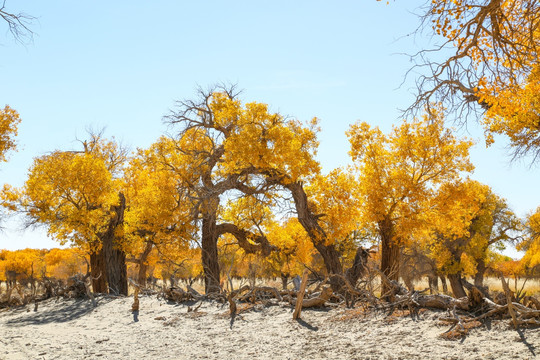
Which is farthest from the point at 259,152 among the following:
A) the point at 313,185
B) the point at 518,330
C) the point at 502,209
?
the point at 502,209

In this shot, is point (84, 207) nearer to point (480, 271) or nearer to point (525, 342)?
point (525, 342)

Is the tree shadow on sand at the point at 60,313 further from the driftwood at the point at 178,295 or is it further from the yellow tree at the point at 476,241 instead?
the yellow tree at the point at 476,241

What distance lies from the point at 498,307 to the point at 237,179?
13.1m

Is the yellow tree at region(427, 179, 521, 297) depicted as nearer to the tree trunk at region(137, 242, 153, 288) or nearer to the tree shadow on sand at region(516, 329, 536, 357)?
the tree trunk at region(137, 242, 153, 288)

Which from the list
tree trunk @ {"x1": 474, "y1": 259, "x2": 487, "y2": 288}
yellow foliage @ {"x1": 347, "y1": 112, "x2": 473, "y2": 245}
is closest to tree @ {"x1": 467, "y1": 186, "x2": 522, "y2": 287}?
tree trunk @ {"x1": 474, "y1": 259, "x2": 487, "y2": 288}

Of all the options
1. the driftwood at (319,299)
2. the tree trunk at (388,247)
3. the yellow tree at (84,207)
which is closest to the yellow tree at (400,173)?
the tree trunk at (388,247)

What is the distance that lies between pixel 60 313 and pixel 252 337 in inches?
398

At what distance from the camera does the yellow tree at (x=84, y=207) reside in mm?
21469

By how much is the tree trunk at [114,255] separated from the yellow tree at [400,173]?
1223 centimetres

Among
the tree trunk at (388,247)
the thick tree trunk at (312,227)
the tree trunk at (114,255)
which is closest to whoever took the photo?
the tree trunk at (388,247)

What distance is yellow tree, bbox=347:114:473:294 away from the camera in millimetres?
17859

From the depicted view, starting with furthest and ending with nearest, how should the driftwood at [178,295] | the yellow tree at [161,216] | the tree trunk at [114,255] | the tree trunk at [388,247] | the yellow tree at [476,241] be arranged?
the yellow tree at [476,241], the tree trunk at [114,255], the yellow tree at [161,216], the tree trunk at [388,247], the driftwood at [178,295]

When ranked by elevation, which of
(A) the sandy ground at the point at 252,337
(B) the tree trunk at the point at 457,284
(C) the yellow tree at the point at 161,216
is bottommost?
(B) the tree trunk at the point at 457,284

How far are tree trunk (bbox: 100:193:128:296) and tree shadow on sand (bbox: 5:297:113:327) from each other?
Answer: 13.2 feet
